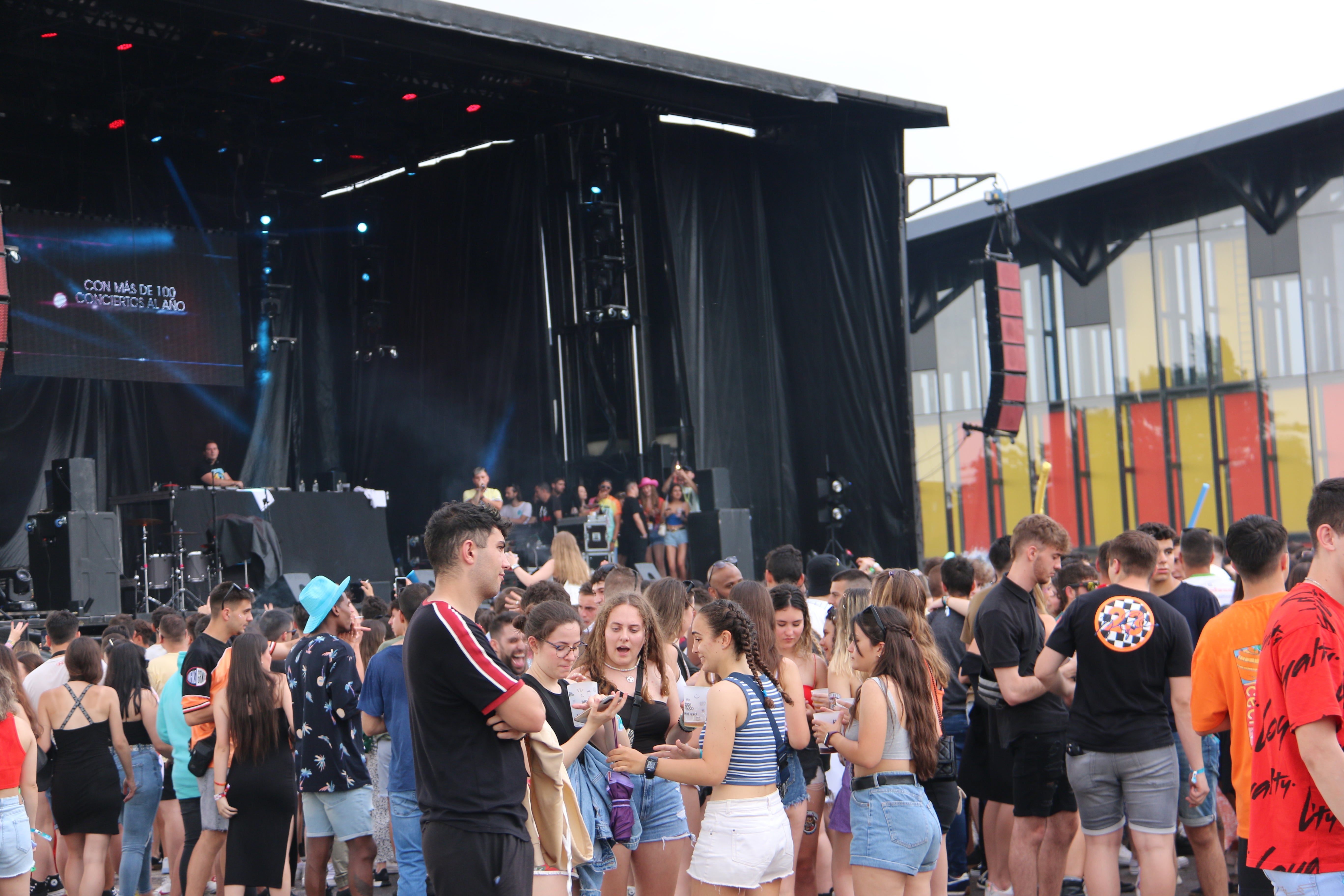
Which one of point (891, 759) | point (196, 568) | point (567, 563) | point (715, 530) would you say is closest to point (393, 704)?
point (891, 759)

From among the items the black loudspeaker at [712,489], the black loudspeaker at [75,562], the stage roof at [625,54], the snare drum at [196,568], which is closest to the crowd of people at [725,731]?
the black loudspeaker at [75,562]

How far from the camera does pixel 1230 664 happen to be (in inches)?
138

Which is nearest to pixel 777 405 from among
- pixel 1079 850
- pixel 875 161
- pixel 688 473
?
pixel 688 473

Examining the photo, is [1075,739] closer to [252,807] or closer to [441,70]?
[252,807]

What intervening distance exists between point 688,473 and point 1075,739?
10.2m

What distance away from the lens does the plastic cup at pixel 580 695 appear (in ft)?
12.8

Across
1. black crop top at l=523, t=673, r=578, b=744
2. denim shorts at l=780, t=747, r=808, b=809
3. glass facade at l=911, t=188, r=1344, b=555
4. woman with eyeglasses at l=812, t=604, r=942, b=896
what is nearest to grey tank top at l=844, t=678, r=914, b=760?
woman with eyeglasses at l=812, t=604, r=942, b=896

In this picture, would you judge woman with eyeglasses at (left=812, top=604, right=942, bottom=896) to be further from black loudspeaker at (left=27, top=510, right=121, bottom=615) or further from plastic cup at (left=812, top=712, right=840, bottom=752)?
black loudspeaker at (left=27, top=510, right=121, bottom=615)

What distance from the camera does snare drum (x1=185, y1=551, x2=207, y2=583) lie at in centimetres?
1279

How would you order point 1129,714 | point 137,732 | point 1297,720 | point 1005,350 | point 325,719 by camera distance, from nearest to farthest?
1. point 1297,720
2. point 1129,714
3. point 325,719
4. point 137,732
5. point 1005,350

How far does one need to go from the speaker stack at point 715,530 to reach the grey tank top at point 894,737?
395 inches

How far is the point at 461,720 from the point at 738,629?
115 cm

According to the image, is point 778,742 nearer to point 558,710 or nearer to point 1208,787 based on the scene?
point 558,710

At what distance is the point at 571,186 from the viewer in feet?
50.4
